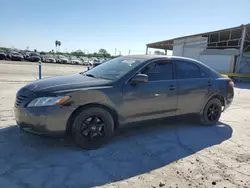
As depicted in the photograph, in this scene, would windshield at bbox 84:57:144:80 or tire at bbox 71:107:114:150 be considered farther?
windshield at bbox 84:57:144:80

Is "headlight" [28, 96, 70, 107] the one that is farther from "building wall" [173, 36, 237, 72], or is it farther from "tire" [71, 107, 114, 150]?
"building wall" [173, 36, 237, 72]

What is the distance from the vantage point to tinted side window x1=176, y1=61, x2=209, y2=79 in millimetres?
4684

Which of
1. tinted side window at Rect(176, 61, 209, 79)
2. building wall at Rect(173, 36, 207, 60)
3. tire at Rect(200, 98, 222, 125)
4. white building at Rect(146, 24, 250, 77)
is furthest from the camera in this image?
building wall at Rect(173, 36, 207, 60)

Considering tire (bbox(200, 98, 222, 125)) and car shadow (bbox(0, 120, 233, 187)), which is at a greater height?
tire (bbox(200, 98, 222, 125))

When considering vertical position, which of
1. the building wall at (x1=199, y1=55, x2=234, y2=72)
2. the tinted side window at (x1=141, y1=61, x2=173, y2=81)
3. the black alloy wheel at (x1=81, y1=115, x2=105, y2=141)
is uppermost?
the building wall at (x1=199, y1=55, x2=234, y2=72)

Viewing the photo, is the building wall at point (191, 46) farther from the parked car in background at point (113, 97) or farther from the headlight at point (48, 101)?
the headlight at point (48, 101)

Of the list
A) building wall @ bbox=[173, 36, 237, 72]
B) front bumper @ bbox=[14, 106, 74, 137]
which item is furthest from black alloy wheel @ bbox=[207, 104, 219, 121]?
building wall @ bbox=[173, 36, 237, 72]

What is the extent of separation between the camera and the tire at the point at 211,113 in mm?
5164

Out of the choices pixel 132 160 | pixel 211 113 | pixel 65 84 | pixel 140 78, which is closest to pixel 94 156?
pixel 132 160

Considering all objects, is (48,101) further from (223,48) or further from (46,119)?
(223,48)

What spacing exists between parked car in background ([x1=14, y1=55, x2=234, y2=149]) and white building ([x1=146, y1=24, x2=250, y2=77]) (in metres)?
17.5

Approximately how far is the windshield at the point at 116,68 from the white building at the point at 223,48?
18528 mm

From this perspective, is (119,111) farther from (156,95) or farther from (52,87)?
(52,87)

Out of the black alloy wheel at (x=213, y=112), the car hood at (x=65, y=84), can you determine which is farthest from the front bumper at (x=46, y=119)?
the black alloy wheel at (x=213, y=112)
